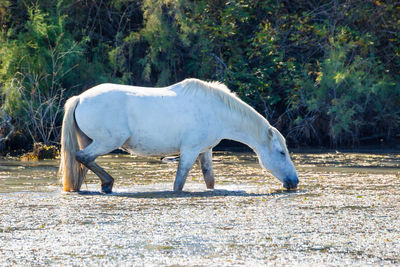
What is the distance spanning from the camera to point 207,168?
941cm

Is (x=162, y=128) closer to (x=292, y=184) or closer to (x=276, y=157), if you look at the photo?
(x=276, y=157)

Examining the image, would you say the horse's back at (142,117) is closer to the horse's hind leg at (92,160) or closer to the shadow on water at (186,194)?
the horse's hind leg at (92,160)

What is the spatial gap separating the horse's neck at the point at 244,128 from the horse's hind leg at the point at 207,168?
1.26ft

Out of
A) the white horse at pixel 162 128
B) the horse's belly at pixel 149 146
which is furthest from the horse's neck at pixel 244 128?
the horse's belly at pixel 149 146

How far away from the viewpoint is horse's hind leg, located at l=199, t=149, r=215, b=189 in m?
9.35

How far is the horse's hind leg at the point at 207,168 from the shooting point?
9.35 meters

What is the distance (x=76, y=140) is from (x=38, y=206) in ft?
5.47

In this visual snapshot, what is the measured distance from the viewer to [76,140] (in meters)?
9.05

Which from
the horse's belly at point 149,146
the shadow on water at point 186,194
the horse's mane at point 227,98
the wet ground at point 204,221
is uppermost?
the horse's mane at point 227,98

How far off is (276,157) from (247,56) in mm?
8477

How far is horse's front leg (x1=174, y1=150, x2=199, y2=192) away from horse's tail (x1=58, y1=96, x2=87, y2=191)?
129cm

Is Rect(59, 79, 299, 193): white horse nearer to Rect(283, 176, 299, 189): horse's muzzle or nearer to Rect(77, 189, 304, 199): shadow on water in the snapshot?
Rect(283, 176, 299, 189): horse's muzzle

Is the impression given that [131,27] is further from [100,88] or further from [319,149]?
[100,88]

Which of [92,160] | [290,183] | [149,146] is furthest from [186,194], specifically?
[290,183]
